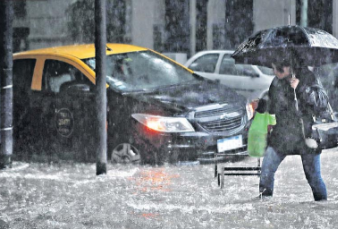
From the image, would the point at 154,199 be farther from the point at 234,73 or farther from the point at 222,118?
the point at 234,73

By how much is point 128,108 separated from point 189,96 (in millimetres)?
774

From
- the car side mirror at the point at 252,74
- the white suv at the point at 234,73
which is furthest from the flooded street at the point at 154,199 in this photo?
the car side mirror at the point at 252,74

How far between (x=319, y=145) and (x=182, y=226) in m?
1.38

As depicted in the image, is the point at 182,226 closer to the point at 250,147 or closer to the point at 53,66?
the point at 250,147

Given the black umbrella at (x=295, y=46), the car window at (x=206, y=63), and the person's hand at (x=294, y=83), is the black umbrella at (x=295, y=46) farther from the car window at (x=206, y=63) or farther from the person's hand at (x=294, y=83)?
the car window at (x=206, y=63)

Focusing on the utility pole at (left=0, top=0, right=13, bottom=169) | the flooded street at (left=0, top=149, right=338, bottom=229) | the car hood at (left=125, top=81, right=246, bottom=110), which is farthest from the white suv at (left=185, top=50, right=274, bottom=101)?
the utility pole at (left=0, top=0, right=13, bottom=169)

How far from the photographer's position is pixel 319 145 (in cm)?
728

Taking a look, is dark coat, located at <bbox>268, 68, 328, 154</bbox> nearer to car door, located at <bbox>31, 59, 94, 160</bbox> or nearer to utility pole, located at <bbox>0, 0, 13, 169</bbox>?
car door, located at <bbox>31, 59, 94, 160</bbox>

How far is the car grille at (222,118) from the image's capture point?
32.5 ft

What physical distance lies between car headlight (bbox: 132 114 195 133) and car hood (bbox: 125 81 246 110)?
16 centimetres

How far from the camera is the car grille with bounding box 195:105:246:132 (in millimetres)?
9898

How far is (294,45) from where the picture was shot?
7.44m

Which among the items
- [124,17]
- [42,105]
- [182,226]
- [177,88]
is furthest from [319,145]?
[124,17]

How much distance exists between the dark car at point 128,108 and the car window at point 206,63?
4.60m
